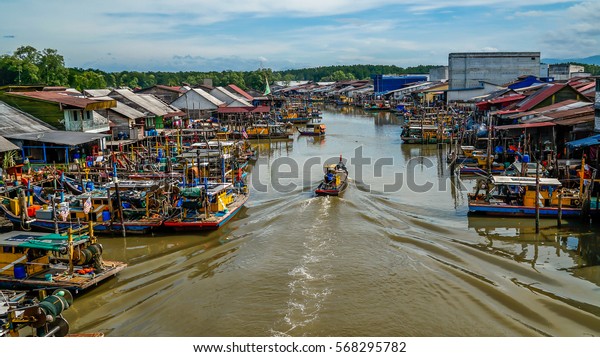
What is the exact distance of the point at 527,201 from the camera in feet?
66.3

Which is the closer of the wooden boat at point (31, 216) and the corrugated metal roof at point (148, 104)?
the wooden boat at point (31, 216)

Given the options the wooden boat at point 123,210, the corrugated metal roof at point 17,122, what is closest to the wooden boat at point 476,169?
the wooden boat at point 123,210

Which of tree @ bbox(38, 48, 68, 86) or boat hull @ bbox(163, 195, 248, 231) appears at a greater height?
tree @ bbox(38, 48, 68, 86)

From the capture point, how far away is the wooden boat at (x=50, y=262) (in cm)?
1362

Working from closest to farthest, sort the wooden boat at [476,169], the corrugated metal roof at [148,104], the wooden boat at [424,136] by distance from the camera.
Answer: the wooden boat at [476,169] → the corrugated metal roof at [148,104] → the wooden boat at [424,136]

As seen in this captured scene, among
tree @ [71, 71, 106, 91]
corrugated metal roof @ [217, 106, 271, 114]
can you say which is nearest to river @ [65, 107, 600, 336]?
corrugated metal roof @ [217, 106, 271, 114]

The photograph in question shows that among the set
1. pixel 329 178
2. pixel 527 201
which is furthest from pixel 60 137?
pixel 527 201

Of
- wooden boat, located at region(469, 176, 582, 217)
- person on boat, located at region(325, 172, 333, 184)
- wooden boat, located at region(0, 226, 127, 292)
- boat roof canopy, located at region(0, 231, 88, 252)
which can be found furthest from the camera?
person on boat, located at region(325, 172, 333, 184)

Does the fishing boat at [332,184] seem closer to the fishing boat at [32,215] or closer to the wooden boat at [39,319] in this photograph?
the fishing boat at [32,215]

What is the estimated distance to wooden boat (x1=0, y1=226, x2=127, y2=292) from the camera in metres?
13.6

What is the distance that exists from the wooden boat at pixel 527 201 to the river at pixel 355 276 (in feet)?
1.48

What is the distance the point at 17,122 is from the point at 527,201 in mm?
24752

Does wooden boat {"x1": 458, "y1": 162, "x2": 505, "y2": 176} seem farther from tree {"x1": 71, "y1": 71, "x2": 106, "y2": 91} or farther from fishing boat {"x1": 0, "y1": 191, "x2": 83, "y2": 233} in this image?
tree {"x1": 71, "y1": 71, "x2": 106, "y2": 91}

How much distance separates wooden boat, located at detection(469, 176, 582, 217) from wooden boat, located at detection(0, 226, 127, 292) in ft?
44.6
